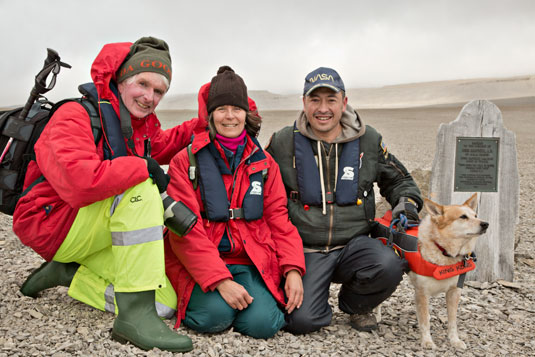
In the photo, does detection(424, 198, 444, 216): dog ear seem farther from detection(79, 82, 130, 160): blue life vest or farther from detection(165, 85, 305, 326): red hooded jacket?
detection(79, 82, 130, 160): blue life vest

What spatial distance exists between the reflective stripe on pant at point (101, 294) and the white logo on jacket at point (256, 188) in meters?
1.16

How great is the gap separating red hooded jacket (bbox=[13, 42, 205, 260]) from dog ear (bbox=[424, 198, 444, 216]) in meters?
2.50

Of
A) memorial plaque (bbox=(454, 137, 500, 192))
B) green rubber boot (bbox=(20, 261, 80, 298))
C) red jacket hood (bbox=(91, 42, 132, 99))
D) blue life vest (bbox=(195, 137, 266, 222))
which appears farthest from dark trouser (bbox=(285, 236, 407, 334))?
red jacket hood (bbox=(91, 42, 132, 99))

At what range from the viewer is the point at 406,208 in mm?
4504

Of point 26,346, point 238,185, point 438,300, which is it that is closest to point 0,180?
point 26,346

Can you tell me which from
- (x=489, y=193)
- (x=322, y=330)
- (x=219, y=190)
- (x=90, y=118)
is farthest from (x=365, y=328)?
(x=90, y=118)

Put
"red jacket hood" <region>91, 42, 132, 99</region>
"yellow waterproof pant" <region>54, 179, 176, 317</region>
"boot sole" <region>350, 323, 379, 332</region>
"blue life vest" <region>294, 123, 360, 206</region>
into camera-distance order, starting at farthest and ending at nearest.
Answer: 1. "blue life vest" <region>294, 123, 360, 206</region>
2. "boot sole" <region>350, 323, 379, 332</region>
3. "red jacket hood" <region>91, 42, 132, 99</region>
4. "yellow waterproof pant" <region>54, 179, 176, 317</region>

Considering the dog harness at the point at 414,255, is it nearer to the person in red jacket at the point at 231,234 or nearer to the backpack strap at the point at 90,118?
A: the person in red jacket at the point at 231,234

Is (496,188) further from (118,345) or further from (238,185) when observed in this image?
(118,345)

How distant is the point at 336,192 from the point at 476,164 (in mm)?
2382

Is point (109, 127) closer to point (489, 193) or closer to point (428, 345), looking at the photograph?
point (428, 345)

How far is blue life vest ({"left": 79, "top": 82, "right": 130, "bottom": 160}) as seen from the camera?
12.9 feet

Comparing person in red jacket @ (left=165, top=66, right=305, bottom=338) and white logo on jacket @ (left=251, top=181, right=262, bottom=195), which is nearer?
person in red jacket @ (left=165, top=66, right=305, bottom=338)

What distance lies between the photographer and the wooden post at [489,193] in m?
5.82
